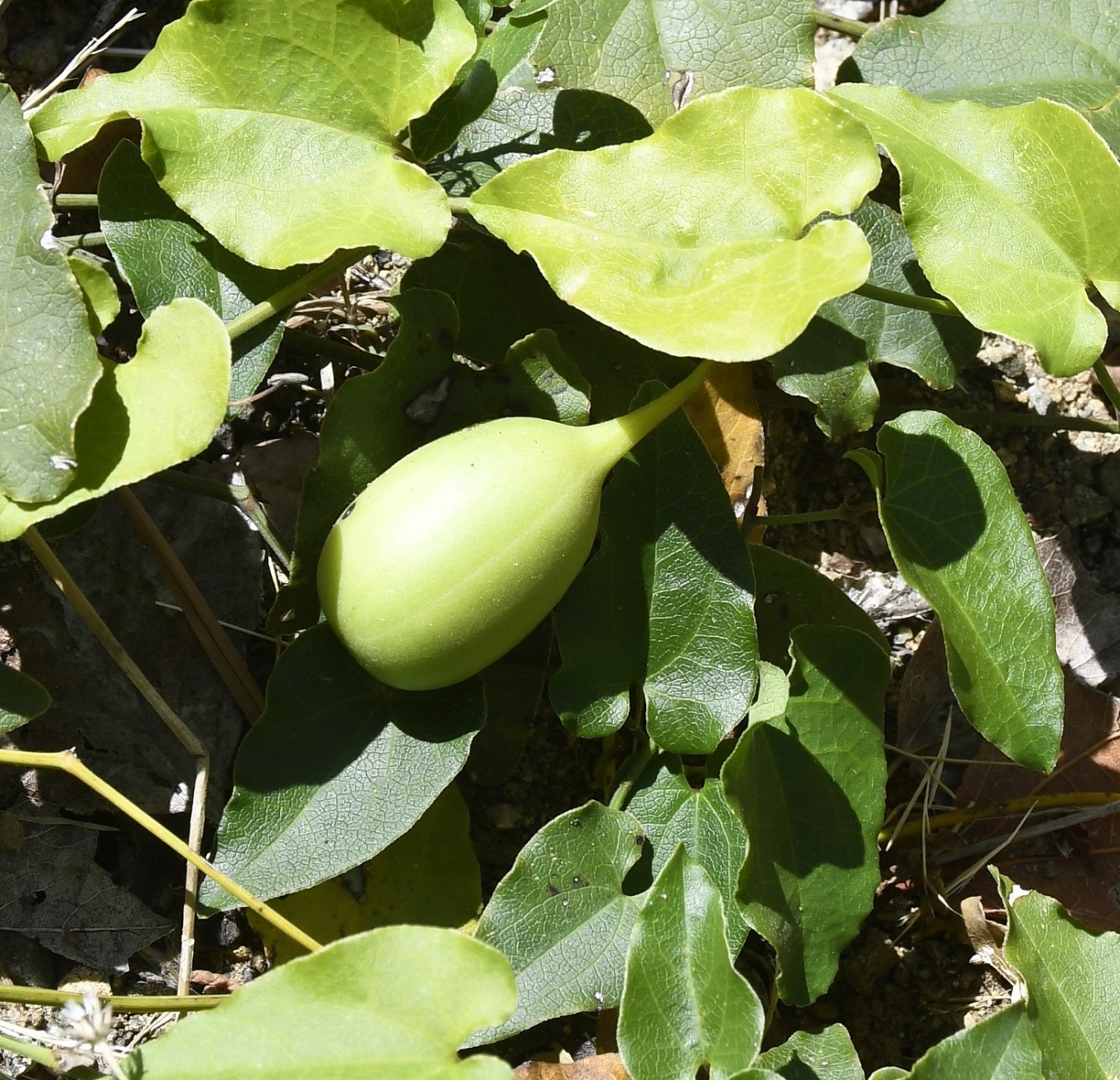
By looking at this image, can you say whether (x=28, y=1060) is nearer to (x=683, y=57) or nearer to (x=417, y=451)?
(x=417, y=451)

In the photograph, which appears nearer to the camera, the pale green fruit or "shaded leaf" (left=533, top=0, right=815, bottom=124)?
the pale green fruit

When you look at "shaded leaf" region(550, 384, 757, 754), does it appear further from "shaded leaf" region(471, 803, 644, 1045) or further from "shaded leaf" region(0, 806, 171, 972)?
"shaded leaf" region(0, 806, 171, 972)

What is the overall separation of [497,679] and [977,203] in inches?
25.7

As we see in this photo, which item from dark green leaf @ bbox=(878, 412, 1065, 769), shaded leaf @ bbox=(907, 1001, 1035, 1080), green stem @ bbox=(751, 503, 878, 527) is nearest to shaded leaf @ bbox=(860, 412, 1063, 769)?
dark green leaf @ bbox=(878, 412, 1065, 769)

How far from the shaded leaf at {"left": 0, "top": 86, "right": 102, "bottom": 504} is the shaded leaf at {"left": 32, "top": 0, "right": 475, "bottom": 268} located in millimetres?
82

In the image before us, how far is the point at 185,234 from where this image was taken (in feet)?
3.82

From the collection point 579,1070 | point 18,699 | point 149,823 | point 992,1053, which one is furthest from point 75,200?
point 992,1053

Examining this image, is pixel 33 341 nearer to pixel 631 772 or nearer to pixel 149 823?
pixel 149 823

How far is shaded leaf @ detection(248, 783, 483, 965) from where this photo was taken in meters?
1.23

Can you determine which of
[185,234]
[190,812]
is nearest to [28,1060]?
[190,812]

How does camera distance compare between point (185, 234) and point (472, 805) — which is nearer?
point (185, 234)

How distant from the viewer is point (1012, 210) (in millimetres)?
1141

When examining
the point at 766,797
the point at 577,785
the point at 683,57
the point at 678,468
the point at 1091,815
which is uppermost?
the point at 683,57

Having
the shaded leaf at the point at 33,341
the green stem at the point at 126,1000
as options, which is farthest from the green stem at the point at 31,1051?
the shaded leaf at the point at 33,341
